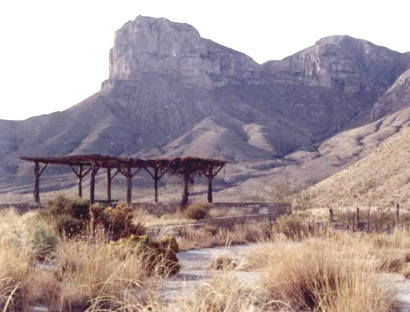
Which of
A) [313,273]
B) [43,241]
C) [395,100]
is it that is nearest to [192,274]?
[43,241]

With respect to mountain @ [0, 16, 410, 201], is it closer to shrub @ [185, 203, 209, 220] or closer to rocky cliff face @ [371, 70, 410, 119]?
rocky cliff face @ [371, 70, 410, 119]

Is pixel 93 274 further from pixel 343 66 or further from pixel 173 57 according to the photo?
pixel 343 66

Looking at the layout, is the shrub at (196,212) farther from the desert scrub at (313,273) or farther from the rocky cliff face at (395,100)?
the rocky cliff face at (395,100)

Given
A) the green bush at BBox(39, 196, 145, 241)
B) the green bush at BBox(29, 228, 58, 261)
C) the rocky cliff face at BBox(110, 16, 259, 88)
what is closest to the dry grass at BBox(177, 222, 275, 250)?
the green bush at BBox(39, 196, 145, 241)

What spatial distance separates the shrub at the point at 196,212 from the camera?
2288 centimetres

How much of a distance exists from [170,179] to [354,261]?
220ft

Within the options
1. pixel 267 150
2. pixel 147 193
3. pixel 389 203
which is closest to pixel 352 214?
pixel 389 203

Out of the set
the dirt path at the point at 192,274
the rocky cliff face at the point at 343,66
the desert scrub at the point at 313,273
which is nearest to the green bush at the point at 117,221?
the dirt path at the point at 192,274

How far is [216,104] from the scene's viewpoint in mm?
110688

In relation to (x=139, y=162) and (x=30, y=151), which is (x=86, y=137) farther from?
(x=139, y=162)

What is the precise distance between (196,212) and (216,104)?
88.6 meters

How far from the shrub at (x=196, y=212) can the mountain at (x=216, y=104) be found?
4742 cm

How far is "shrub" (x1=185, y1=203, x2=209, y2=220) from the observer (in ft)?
75.0

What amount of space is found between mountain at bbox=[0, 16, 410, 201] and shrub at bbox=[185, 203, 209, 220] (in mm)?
47418
